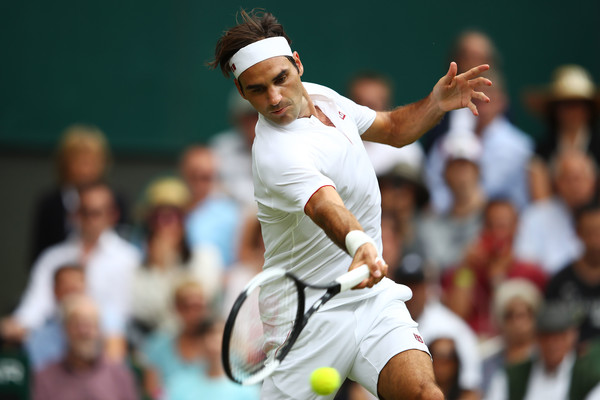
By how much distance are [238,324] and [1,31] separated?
20.2 feet

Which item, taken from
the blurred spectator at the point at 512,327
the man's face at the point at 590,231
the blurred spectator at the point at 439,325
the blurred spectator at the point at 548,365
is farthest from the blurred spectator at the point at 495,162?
the blurred spectator at the point at 548,365

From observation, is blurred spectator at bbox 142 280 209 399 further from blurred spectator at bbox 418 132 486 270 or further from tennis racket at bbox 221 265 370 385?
tennis racket at bbox 221 265 370 385

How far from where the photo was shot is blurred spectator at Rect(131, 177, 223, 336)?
7621mm

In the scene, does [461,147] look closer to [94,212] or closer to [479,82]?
[94,212]

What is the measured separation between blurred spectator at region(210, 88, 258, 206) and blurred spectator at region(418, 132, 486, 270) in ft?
4.67

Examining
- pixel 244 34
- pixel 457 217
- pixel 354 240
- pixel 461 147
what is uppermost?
pixel 244 34

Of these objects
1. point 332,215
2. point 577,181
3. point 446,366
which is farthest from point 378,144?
point 332,215

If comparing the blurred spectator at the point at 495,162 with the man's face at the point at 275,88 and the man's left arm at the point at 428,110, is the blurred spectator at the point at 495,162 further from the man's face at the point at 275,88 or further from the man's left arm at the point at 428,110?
the man's face at the point at 275,88

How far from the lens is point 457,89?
4.84m

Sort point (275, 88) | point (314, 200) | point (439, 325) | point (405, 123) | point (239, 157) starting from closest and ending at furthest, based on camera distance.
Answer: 1. point (314, 200)
2. point (275, 88)
3. point (405, 123)
4. point (439, 325)
5. point (239, 157)

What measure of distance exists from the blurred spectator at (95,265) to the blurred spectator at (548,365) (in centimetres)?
271

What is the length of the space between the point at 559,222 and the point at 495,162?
32.5 inches

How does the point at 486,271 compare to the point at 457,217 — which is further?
the point at 457,217

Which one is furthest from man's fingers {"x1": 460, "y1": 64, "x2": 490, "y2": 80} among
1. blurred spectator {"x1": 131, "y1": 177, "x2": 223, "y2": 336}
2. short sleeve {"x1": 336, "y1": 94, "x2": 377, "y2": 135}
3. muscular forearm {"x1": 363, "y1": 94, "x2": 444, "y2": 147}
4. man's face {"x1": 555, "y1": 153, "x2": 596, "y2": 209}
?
blurred spectator {"x1": 131, "y1": 177, "x2": 223, "y2": 336}
